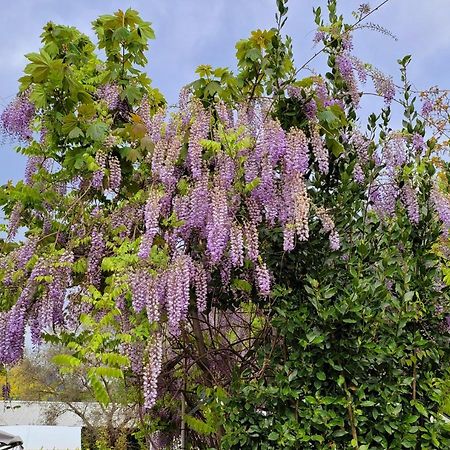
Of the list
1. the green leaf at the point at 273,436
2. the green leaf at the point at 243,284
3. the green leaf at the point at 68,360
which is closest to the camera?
the green leaf at the point at 68,360

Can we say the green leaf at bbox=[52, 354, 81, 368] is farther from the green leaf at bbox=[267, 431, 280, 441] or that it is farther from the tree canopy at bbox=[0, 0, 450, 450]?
the green leaf at bbox=[267, 431, 280, 441]

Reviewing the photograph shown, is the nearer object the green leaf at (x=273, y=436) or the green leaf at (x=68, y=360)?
the green leaf at (x=68, y=360)

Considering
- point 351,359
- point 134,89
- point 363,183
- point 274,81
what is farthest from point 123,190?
point 351,359

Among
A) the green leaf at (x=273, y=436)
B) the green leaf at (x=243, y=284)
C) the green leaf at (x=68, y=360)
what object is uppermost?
the green leaf at (x=243, y=284)

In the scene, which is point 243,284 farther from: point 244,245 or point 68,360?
point 68,360

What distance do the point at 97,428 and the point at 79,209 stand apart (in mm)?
18406

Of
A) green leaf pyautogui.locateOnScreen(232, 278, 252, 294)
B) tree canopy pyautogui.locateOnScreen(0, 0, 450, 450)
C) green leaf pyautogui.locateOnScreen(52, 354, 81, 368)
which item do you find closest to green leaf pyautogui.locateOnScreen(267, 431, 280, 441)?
tree canopy pyautogui.locateOnScreen(0, 0, 450, 450)

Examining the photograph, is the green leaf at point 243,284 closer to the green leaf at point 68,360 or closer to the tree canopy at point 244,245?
the tree canopy at point 244,245

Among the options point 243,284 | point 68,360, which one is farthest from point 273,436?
point 68,360

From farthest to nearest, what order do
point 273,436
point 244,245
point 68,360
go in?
point 244,245 < point 273,436 < point 68,360

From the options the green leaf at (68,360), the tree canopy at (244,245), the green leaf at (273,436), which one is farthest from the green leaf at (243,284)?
the green leaf at (68,360)

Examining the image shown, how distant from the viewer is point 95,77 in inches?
206

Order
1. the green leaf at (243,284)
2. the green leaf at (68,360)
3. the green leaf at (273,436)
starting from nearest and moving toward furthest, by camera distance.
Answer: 1. the green leaf at (68,360)
2. the green leaf at (273,436)
3. the green leaf at (243,284)

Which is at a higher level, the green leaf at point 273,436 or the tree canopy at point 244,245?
the tree canopy at point 244,245
